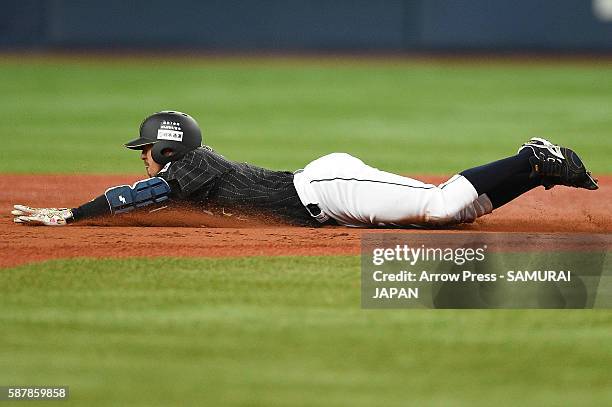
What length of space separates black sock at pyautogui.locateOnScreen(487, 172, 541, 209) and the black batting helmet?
1693 mm

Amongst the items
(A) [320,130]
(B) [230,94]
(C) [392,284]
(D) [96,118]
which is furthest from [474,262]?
(B) [230,94]

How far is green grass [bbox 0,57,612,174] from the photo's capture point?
10781mm

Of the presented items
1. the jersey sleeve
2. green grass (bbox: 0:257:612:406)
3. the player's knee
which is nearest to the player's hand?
the jersey sleeve

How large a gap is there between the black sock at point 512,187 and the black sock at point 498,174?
0.05 ft

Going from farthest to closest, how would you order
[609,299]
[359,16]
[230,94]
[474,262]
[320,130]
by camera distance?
[359,16] < [230,94] < [320,130] < [474,262] < [609,299]

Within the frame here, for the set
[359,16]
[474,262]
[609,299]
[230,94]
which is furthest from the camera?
[359,16]

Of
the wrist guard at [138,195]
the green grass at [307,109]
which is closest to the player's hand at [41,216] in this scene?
the wrist guard at [138,195]

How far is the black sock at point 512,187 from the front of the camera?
233 inches

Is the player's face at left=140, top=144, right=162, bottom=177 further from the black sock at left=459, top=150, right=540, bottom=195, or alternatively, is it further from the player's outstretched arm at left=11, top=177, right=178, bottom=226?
the black sock at left=459, top=150, right=540, bottom=195

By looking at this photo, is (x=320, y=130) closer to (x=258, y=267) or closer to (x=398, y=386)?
(x=258, y=267)

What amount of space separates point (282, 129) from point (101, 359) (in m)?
8.72

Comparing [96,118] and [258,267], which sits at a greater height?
[96,118]

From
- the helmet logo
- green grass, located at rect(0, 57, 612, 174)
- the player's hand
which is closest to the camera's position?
the helmet logo

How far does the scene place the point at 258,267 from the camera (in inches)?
A: 214
